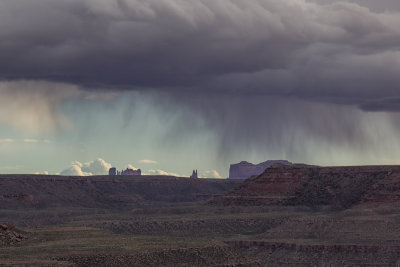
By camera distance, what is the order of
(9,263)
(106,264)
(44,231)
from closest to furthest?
1. (9,263)
2. (106,264)
3. (44,231)

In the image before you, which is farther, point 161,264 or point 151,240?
point 151,240

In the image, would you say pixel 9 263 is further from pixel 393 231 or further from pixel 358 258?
pixel 393 231

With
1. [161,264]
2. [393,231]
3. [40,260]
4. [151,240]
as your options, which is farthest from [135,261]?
[393,231]

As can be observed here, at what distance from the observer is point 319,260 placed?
182m

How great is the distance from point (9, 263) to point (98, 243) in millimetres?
35273

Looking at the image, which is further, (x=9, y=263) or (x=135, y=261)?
(x=135, y=261)

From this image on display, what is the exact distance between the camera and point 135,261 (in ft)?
481

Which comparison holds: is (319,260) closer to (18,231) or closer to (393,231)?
(393,231)

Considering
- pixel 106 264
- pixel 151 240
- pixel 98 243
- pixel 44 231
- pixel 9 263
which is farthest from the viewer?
pixel 44 231

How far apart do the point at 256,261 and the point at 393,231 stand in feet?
131

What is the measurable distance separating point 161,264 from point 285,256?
4498 centimetres

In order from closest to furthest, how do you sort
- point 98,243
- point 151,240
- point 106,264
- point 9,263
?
point 9,263 → point 106,264 → point 98,243 → point 151,240

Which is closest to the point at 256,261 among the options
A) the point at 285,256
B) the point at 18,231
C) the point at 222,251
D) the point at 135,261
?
the point at 222,251

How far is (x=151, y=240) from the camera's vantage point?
176750 mm
